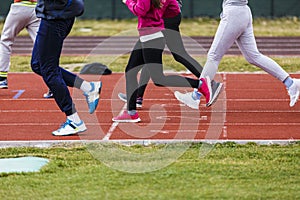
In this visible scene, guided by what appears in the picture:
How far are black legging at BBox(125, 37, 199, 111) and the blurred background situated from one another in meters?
20.0

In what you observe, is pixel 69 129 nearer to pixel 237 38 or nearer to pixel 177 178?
pixel 177 178

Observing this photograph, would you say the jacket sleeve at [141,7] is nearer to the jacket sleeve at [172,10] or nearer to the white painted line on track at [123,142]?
the jacket sleeve at [172,10]

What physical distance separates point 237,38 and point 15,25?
148 inches

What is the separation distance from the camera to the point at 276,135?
10086 mm

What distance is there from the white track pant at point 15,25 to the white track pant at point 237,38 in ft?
10.2

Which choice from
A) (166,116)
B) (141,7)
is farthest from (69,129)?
(166,116)

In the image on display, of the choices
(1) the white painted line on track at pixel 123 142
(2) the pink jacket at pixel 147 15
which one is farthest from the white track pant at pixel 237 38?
(1) the white painted line on track at pixel 123 142

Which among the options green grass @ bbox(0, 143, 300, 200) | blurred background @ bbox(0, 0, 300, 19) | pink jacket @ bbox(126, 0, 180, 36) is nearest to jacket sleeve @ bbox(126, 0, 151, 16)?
pink jacket @ bbox(126, 0, 180, 36)

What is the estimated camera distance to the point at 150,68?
10625 mm

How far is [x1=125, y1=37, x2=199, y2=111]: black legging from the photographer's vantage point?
10.5 metres

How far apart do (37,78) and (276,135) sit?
6320mm

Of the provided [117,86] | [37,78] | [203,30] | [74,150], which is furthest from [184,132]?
[203,30]

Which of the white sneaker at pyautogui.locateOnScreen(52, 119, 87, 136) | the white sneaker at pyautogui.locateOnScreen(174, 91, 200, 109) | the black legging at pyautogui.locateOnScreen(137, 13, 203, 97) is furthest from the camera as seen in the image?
the white sneaker at pyautogui.locateOnScreen(174, 91, 200, 109)

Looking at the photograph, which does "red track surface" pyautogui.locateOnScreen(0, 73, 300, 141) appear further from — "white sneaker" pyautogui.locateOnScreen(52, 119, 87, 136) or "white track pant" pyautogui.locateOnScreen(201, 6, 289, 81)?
"white track pant" pyautogui.locateOnScreen(201, 6, 289, 81)
